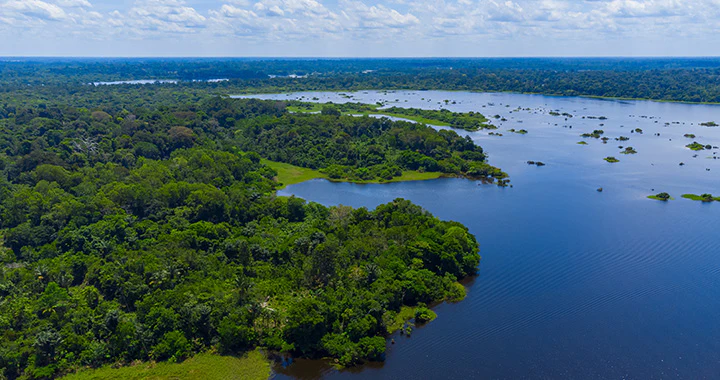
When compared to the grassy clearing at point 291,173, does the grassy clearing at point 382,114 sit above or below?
above

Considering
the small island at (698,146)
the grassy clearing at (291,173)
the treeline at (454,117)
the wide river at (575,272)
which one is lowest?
the wide river at (575,272)

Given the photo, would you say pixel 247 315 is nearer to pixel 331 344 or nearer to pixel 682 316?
pixel 331 344

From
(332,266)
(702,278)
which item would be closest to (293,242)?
(332,266)

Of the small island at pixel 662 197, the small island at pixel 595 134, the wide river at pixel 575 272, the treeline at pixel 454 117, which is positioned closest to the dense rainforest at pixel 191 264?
the wide river at pixel 575 272

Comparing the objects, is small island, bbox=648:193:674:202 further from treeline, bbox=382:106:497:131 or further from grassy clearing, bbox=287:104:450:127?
grassy clearing, bbox=287:104:450:127

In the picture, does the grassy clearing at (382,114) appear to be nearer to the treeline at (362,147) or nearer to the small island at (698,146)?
the treeline at (362,147)

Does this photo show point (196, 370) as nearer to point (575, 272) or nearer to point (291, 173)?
point (575, 272)
